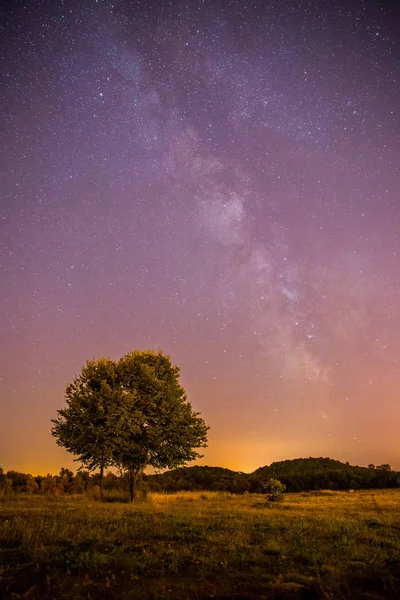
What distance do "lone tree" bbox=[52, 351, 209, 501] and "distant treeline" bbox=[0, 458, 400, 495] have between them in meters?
9.06

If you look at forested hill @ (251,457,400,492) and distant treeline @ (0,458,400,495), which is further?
forested hill @ (251,457,400,492)

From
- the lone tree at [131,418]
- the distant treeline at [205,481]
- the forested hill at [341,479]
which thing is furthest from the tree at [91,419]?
the forested hill at [341,479]

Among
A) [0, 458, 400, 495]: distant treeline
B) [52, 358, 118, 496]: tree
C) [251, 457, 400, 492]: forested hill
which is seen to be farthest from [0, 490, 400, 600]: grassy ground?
[251, 457, 400, 492]: forested hill

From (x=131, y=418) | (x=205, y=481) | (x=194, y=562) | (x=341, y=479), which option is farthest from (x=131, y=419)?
(x=341, y=479)

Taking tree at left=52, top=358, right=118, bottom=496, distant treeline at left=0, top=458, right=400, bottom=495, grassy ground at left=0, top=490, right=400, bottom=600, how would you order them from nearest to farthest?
1. grassy ground at left=0, top=490, right=400, bottom=600
2. tree at left=52, top=358, right=118, bottom=496
3. distant treeline at left=0, top=458, right=400, bottom=495

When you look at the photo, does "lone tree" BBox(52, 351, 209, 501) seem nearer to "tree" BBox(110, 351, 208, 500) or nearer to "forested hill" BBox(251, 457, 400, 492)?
"tree" BBox(110, 351, 208, 500)

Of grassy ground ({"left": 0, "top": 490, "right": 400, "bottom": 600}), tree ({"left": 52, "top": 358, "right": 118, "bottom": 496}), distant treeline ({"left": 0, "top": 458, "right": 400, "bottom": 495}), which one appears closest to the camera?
grassy ground ({"left": 0, "top": 490, "right": 400, "bottom": 600})

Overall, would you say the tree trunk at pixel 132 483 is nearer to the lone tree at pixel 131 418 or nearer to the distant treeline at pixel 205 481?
the lone tree at pixel 131 418

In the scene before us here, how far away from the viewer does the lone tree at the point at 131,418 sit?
25094 millimetres

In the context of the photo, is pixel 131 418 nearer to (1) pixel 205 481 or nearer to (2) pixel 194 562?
(2) pixel 194 562

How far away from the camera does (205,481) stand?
204 ft

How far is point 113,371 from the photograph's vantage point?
2736cm

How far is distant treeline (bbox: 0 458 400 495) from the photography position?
40688 millimetres

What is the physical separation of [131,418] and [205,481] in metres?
41.8
